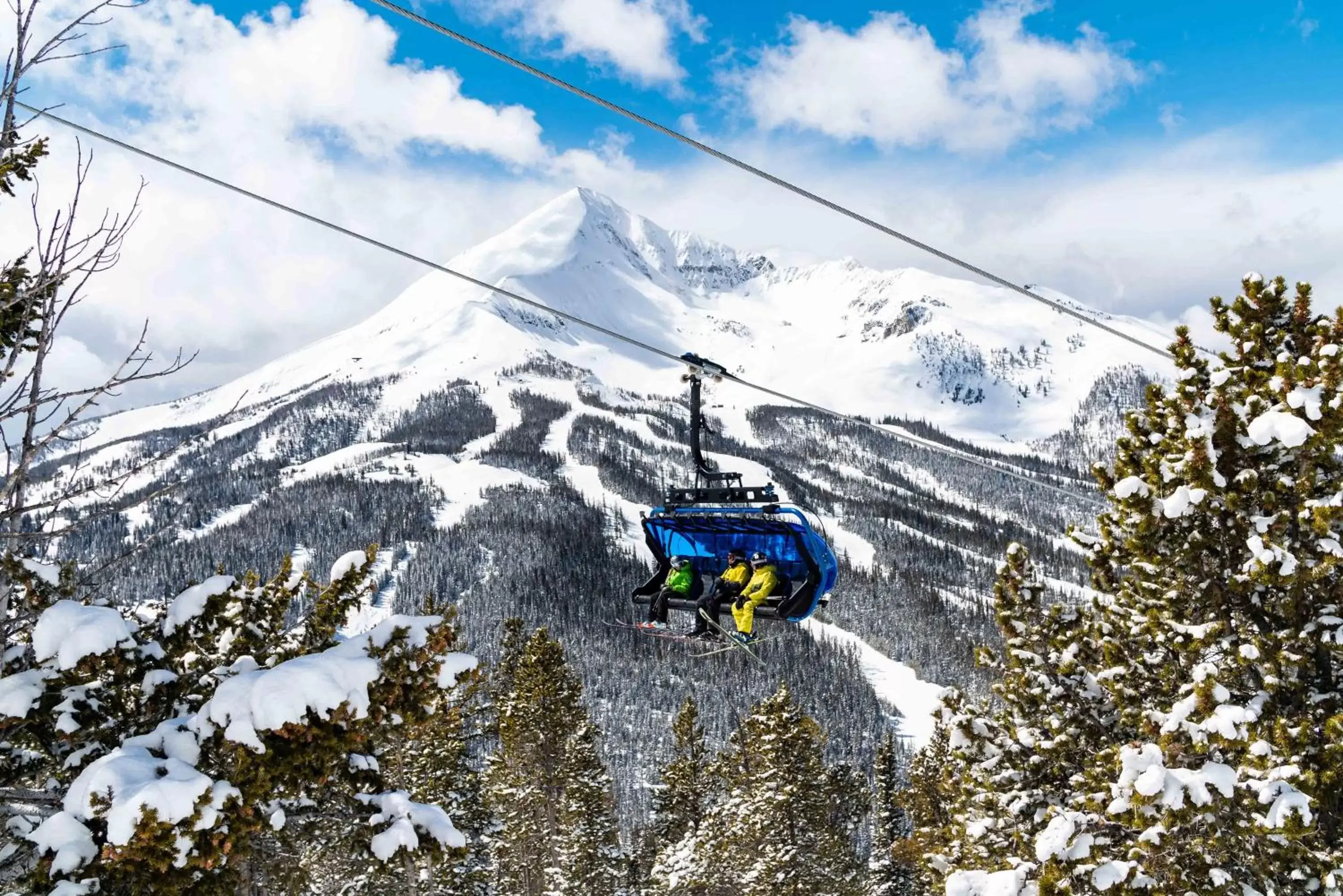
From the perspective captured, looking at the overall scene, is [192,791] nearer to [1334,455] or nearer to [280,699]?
[280,699]

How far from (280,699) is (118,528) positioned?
223800 millimetres

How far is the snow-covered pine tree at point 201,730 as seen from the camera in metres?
5.32

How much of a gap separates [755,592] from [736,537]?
3.05 ft

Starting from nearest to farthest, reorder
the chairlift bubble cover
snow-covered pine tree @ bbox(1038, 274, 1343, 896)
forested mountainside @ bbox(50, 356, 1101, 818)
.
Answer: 1. snow-covered pine tree @ bbox(1038, 274, 1343, 896)
2. the chairlift bubble cover
3. forested mountainside @ bbox(50, 356, 1101, 818)

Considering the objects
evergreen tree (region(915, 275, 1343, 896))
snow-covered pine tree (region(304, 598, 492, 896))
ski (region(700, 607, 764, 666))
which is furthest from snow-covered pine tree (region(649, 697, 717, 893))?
evergreen tree (region(915, 275, 1343, 896))

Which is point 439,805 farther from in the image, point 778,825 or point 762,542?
point 778,825

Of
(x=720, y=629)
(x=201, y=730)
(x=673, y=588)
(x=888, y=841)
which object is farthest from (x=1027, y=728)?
(x=888, y=841)

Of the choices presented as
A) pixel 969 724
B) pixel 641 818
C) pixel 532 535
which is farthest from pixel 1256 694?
pixel 532 535

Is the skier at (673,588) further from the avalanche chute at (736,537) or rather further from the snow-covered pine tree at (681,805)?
the snow-covered pine tree at (681,805)

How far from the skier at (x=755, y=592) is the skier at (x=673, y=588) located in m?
1.12

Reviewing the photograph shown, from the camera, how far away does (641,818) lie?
95625 millimetres

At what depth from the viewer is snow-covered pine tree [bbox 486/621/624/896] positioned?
28.6 metres

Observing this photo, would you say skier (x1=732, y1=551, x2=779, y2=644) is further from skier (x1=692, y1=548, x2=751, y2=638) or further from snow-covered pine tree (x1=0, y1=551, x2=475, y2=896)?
snow-covered pine tree (x1=0, y1=551, x2=475, y2=896)

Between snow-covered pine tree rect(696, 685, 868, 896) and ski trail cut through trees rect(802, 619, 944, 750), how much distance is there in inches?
3777
